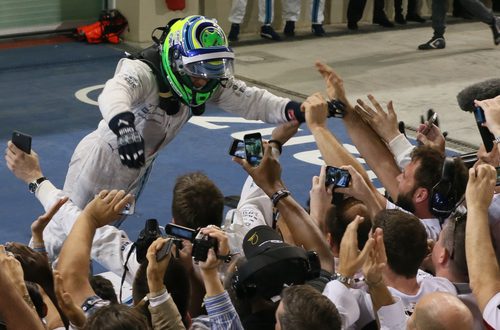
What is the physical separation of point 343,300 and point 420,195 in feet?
5.98

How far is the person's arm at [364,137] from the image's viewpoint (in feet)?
24.1

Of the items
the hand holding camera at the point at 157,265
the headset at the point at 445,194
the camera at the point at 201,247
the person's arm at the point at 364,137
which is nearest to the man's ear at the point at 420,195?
the headset at the point at 445,194

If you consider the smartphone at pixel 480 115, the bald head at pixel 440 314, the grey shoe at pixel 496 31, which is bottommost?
the grey shoe at pixel 496 31

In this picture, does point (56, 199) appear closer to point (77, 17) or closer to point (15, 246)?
point (15, 246)

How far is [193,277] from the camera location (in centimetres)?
558

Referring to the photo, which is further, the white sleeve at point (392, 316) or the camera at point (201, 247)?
the white sleeve at point (392, 316)

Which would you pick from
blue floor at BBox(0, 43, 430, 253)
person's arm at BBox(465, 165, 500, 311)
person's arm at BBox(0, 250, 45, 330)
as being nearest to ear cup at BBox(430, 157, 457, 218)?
person's arm at BBox(465, 165, 500, 311)

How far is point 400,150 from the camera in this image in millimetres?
7387

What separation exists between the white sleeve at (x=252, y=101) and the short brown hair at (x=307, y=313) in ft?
11.4

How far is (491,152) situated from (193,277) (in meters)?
2.10

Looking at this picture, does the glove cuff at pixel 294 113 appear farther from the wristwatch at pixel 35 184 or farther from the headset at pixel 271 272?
the headset at pixel 271 272

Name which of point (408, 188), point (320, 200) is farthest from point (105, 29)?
point (320, 200)

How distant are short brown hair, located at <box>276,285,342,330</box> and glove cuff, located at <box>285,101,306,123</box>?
3.29 meters

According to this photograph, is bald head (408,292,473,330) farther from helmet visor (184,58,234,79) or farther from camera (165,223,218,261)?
helmet visor (184,58,234,79)
